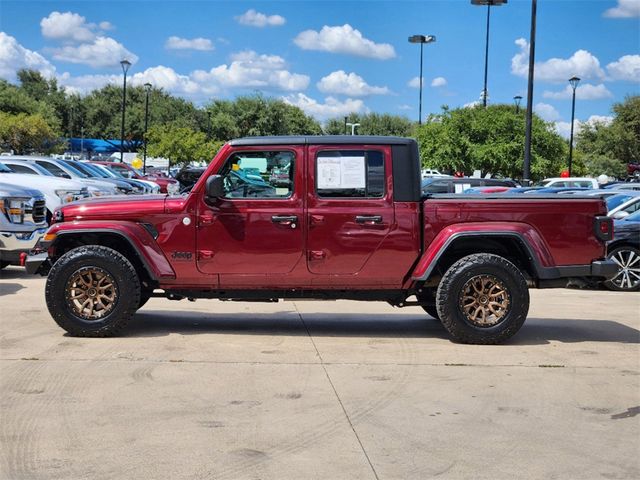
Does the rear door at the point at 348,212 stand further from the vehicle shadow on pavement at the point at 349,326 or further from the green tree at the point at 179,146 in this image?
the green tree at the point at 179,146

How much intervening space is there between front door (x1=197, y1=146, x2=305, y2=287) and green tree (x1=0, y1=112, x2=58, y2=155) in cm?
5062

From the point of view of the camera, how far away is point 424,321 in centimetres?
889

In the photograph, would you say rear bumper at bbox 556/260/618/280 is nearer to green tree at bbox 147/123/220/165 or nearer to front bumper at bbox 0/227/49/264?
front bumper at bbox 0/227/49/264

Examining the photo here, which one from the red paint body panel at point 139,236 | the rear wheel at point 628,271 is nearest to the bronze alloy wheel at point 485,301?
the red paint body panel at point 139,236

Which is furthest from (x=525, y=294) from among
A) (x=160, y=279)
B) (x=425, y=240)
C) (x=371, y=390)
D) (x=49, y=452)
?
(x=49, y=452)

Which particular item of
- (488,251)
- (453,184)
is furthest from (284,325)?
(453,184)

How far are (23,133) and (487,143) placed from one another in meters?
34.6

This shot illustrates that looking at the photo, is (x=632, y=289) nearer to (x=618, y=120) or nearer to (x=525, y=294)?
(x=525, y=294)

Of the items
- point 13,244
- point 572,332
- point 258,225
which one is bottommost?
point 572,332

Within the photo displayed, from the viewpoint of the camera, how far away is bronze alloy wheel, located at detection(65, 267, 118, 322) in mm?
7316

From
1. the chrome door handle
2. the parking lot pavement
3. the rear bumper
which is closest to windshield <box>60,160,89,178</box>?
the parking lot pavement

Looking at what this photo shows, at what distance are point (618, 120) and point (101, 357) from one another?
69729mm

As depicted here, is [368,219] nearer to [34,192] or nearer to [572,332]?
[572,332]

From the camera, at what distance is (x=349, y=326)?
27.7 ft
